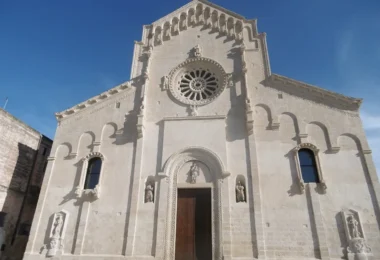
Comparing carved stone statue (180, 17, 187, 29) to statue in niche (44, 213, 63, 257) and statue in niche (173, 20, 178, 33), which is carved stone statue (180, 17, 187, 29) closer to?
statue in niche (173, 20, 178, 33)

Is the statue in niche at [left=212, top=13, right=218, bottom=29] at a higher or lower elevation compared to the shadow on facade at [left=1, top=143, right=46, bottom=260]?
higher

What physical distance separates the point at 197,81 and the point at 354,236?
1258 centimetres

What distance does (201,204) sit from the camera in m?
14.8

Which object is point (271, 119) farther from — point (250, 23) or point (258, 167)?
point (250, 23)

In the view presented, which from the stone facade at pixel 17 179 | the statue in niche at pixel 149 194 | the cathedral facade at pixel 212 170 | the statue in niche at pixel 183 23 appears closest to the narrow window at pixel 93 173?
the cathedral facade at pixel 212 170

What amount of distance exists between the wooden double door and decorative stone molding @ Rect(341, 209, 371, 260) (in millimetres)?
6455

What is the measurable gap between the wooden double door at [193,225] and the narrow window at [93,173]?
5.25m

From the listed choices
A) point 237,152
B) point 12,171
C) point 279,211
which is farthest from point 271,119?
point 12,171

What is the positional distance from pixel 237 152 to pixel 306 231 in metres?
5.18

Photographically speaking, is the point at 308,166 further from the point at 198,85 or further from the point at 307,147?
the point at 198,85

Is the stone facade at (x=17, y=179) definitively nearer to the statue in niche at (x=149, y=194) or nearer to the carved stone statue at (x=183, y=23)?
the statue in niche at (x=149, y=194)

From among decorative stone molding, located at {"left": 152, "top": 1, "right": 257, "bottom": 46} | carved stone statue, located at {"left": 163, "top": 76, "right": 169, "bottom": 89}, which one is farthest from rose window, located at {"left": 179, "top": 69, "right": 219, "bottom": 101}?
decorative stone molding, located at {"left": 152, "top": 1, "right": 257, "bottom": 46}

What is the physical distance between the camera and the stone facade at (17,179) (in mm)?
17531

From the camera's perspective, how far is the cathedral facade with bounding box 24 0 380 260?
13.2m
